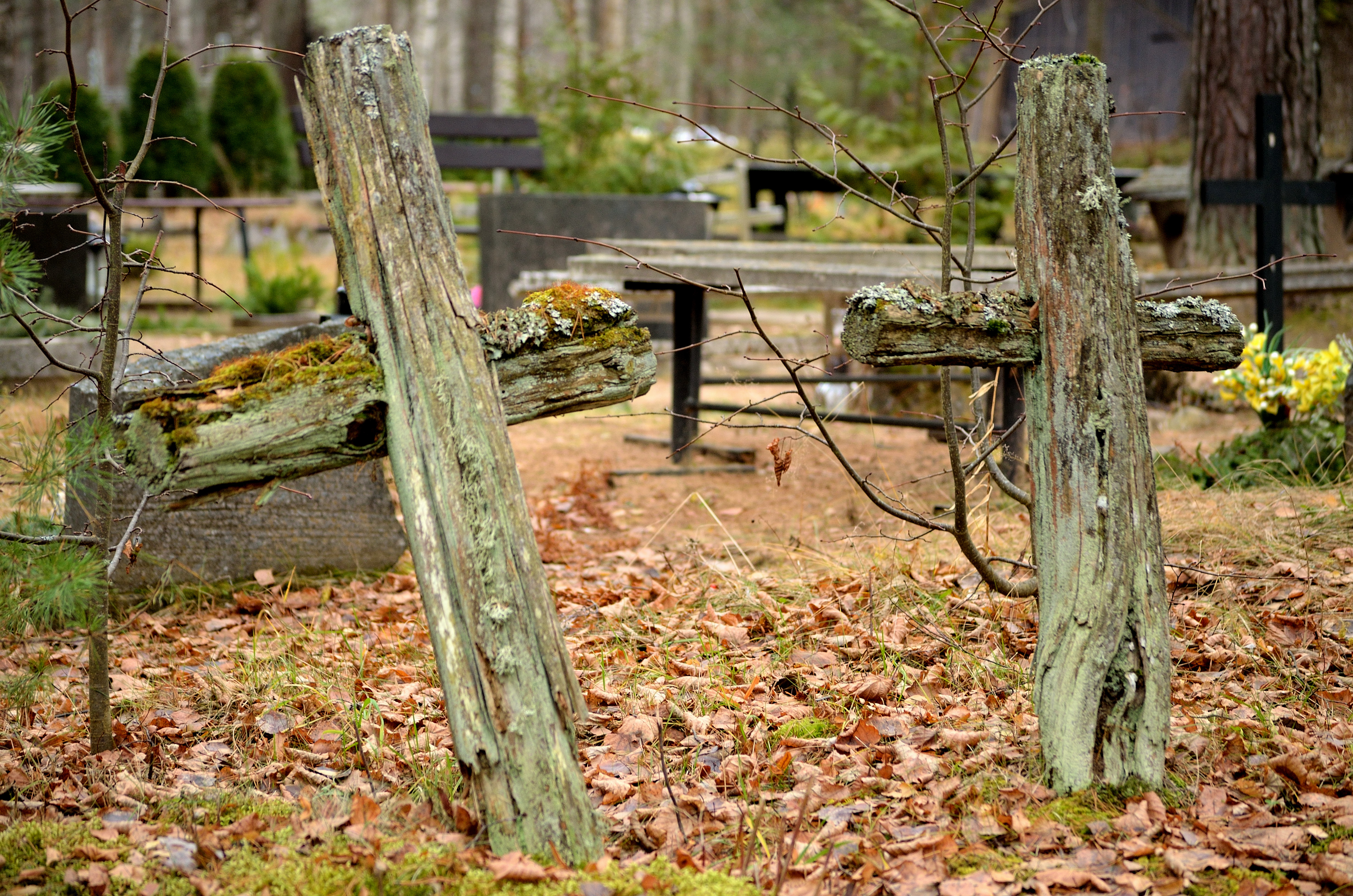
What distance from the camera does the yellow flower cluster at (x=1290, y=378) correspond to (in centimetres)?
483

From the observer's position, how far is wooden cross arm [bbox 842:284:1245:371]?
7.18ft

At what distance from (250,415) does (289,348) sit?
0.55ft

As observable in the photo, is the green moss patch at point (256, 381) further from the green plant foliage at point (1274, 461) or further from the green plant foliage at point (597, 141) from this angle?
the green plant foliage at point (597, 141)

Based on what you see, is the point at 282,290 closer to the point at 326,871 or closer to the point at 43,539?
the point at 43,539

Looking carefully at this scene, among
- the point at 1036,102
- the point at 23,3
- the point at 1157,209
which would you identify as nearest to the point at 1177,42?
the point at 1157,209

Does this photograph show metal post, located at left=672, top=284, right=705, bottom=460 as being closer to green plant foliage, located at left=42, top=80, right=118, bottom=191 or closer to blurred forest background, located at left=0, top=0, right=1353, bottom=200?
blurred forest background, located at left=0, top=0, right=1353, bottom=200

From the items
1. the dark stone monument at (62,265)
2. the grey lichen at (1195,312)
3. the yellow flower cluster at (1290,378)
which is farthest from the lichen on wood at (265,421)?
the dark stone monument at (62,265)

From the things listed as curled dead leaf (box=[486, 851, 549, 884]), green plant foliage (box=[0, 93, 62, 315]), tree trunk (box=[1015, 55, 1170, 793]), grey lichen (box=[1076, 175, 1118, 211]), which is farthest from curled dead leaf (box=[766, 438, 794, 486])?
green plant foliage (box=[0, 93, 62, 315])

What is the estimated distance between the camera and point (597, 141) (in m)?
12.5

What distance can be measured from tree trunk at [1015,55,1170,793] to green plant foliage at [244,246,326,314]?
26.7ft

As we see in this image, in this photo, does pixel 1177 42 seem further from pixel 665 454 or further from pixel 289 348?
pixel 289 348

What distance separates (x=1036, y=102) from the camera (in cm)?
230

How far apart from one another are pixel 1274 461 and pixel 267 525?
14.0 ft

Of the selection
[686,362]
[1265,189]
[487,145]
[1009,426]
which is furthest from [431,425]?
[487,145]
